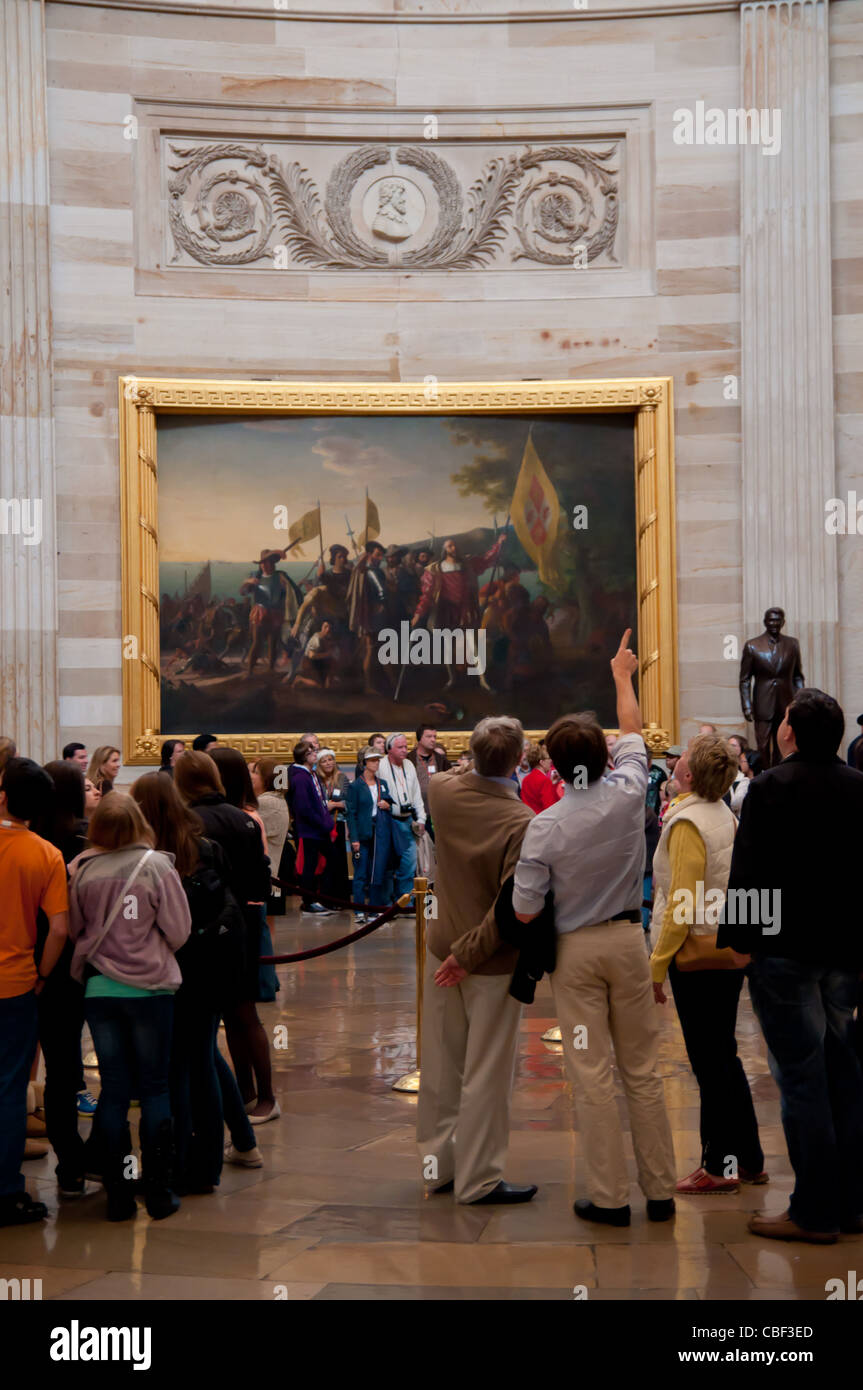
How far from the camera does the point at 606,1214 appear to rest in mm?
5344

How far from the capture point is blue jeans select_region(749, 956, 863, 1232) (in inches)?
200

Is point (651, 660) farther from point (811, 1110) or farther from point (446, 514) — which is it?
A: point (811, 1110)

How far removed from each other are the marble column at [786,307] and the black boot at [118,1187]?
40.8 ft

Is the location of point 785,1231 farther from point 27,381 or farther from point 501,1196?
point 27,381

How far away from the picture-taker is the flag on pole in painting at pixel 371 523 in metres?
17.1

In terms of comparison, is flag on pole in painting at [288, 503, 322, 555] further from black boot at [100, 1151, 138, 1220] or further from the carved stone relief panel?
black boot at [100, 1151, 138, 1220]

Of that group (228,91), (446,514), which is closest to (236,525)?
(446,514)

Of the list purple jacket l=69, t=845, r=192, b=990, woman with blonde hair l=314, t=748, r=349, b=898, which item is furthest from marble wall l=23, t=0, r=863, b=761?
purple jacket l=69, t=845, r=192, b=990

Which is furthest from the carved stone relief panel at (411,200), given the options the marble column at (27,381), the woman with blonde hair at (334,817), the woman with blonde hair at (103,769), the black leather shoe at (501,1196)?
the black leather shoe at (501,1196)

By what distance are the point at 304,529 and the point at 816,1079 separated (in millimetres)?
12726

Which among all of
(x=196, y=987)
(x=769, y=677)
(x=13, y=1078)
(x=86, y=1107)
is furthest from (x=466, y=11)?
(x=13, y=1078)

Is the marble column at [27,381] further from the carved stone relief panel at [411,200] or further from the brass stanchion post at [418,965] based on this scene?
the brass stanchion post at [418,965]

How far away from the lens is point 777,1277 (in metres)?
4.74

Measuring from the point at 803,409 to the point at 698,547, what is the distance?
6.60 feet
